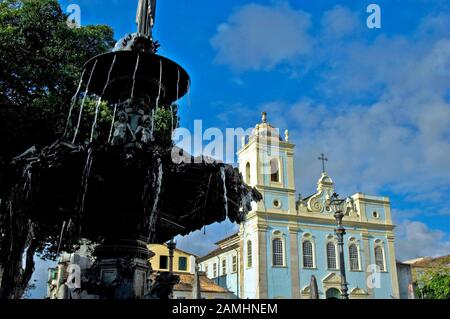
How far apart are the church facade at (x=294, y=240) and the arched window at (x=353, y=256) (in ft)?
0.22

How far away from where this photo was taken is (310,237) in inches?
1502

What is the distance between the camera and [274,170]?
3956 centimetres

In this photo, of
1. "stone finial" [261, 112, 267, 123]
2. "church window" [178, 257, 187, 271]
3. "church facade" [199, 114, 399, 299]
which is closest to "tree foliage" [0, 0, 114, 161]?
"church facade" [199, 114, 399, 299]

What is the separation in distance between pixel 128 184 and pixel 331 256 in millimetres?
34498

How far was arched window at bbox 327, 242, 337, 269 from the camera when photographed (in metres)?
38.1

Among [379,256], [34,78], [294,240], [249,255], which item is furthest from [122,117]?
[379,256]

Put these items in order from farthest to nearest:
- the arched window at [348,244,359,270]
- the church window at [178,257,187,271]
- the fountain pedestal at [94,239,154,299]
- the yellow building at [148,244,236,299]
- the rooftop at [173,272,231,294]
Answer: the church window at [178,257,187,271] < the arched window at [348,244,359,270] < the rooftop at [173,272,231,294] < the yellow building at [148,244,236,299] < the fountain pedestal at [94,239,154,299]

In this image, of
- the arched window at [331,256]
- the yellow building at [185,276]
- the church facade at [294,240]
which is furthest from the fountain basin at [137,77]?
the arched window at [331,256]

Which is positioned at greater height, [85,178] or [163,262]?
[163,262]

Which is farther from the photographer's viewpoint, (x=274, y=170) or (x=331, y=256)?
(x=274, y=170)

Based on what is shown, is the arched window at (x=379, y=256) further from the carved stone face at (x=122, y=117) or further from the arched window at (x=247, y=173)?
the carved stone face at (x=122, y=117)

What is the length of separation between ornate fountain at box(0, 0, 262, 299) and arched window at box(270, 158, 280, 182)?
31581 mm

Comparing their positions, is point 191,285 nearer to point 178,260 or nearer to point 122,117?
point 178,260

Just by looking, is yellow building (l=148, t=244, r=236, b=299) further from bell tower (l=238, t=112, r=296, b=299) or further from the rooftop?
bell tower (l=238, t=112, r=296, b=299)
